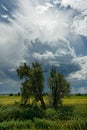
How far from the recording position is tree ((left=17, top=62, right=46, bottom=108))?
74.4 metres

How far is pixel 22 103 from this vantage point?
74.3 m

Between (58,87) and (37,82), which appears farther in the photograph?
(58,87)

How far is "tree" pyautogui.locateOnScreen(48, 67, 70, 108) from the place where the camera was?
252ft

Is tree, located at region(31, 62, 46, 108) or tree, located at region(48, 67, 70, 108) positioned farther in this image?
tree, located at region(48, 67, 70, 108)

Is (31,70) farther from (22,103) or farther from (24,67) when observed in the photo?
(22,103)

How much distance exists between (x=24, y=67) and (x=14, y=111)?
15486mm

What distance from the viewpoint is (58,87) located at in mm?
77562

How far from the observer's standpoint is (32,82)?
74875 mm

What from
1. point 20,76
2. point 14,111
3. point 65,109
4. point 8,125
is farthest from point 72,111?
point 8,125

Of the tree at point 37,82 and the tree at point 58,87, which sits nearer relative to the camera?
the tree at point 37,82

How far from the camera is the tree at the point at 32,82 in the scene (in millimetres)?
74375

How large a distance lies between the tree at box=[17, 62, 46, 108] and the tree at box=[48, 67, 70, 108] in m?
3.11

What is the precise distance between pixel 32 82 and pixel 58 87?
21.2 feet

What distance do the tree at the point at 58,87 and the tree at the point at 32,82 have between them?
3106 mm
